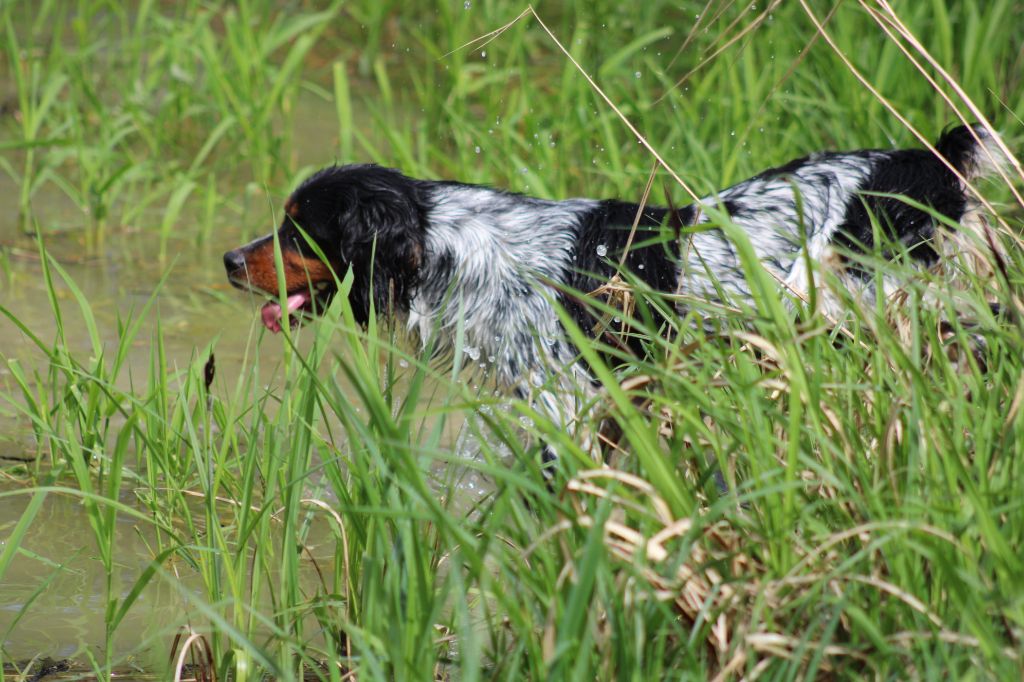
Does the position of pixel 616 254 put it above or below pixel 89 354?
above

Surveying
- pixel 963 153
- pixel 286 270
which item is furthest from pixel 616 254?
pixel 963 153

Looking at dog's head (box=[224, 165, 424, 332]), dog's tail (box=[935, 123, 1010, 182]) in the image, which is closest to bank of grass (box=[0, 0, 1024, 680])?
dog's head (box=[224, 165, 424, 332])

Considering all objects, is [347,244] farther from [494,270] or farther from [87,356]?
[87,356]

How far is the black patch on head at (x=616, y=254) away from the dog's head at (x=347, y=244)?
0.44 metres

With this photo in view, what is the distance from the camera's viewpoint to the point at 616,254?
341 cm

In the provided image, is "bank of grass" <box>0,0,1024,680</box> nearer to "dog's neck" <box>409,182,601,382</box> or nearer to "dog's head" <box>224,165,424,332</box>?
"dog's neck" <box>409,182,601,382</box>

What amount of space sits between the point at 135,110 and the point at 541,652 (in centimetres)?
418

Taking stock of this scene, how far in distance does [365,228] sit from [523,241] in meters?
0.44

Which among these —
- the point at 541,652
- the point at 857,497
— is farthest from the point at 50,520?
the point at 857,497

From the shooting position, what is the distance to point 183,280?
499cm

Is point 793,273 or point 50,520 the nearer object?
point 50,520

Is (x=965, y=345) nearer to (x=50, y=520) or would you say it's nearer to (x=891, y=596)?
(x=891, y=596)

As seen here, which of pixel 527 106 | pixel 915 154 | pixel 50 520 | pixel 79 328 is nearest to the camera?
pixel 50 520

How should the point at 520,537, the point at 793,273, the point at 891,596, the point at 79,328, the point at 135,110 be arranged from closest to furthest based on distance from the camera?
1. the point at 891,596
2. the point at 520,537
3. the point at 793,273
4. the point at 79,328
5. the point at 135,110
